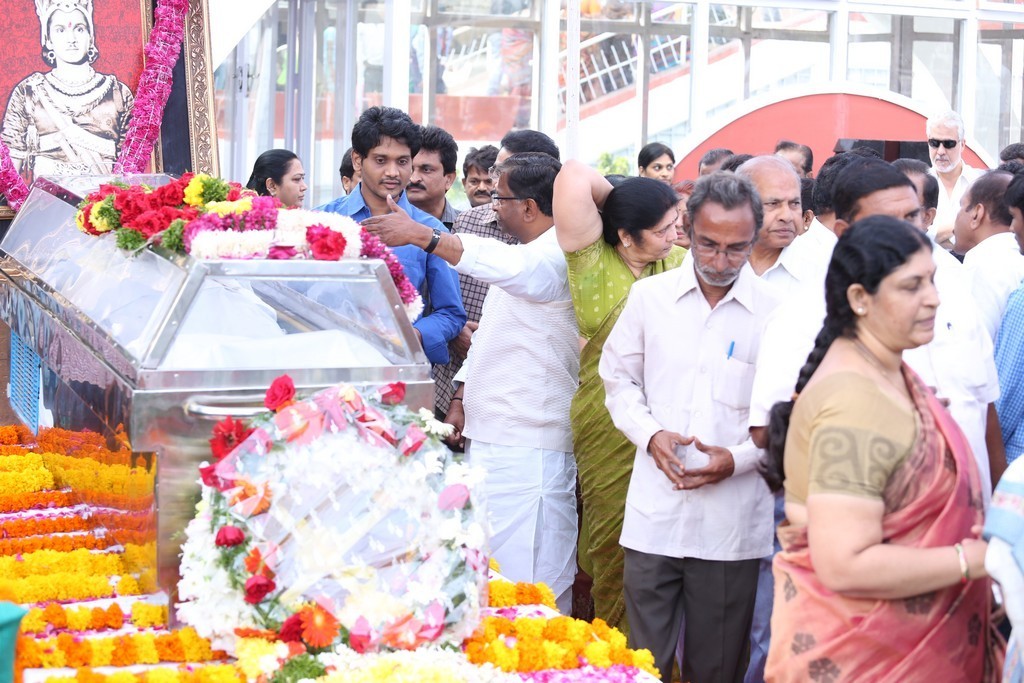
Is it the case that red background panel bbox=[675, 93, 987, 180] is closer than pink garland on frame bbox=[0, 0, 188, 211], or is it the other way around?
pink garland on frame bbox=[0, 0, 188, 211]

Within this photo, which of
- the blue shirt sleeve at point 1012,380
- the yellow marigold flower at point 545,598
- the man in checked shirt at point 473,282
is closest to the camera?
the yellow marigold flower at point 545,598

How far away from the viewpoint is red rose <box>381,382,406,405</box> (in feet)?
10.9

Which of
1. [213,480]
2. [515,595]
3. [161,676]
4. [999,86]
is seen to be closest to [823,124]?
[999,86]

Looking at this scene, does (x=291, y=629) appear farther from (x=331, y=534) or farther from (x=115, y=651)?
(x=115, y=651)

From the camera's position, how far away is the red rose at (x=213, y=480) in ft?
9.73

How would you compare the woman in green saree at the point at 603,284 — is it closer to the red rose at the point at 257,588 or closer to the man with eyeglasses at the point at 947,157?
the red rose at the point at 257,588

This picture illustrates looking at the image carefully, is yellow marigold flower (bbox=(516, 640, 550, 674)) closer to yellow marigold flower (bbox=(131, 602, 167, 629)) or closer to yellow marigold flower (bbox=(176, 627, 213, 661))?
yellow marigold flower (bbox=(176, 627, 213, 661))

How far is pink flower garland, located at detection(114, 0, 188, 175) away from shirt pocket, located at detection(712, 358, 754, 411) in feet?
13.5

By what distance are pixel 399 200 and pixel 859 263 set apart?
276 cm

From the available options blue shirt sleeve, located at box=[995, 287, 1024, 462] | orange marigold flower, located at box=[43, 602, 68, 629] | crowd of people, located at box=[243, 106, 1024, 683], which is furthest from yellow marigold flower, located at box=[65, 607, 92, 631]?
blue shirt sleeve, located at box=[995, 287, 1024, 462]

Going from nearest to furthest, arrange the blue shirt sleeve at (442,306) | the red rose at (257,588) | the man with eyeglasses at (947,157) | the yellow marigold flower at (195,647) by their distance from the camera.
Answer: the red rose at (257,588), the yellow marigold flower at (195,647), the blue shirt sleeve at (442,306), the man with eyeglasses at (947,157)

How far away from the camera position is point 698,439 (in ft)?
12.1

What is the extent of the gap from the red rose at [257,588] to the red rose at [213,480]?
0.25m

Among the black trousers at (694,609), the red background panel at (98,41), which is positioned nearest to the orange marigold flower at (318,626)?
the black trousers at (694,609)
